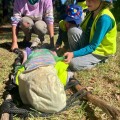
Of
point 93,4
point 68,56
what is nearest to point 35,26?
point 93,4

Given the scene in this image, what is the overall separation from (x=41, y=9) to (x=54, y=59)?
1.72 m

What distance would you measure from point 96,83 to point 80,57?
50 cm

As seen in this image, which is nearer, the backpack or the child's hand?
the backpack

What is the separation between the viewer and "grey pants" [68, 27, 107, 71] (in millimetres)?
3721

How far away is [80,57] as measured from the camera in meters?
3.77

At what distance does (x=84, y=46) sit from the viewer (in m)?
4.00

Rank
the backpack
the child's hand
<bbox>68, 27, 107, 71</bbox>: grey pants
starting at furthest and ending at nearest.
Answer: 1. <bbox>68, 27, 107, 71</bbox>: grey pants
2. the child's hand
3. the backpack

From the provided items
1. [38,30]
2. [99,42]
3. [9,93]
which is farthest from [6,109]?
[38,30]

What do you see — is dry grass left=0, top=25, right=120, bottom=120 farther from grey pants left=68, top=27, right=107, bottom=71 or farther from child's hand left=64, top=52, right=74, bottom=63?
child's hand left=64, top=52, right=74, bottom=63

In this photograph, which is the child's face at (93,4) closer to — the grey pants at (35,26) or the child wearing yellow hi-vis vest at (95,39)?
the child wearing yellow hi-vis vest at (95,39)

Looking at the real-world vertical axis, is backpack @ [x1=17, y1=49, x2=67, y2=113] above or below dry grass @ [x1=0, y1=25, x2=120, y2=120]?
above

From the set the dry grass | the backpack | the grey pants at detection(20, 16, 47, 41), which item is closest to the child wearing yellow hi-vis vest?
the dry grass

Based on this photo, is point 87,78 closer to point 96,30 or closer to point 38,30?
point 96,30

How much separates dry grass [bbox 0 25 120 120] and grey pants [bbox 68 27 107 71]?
0.08 m
